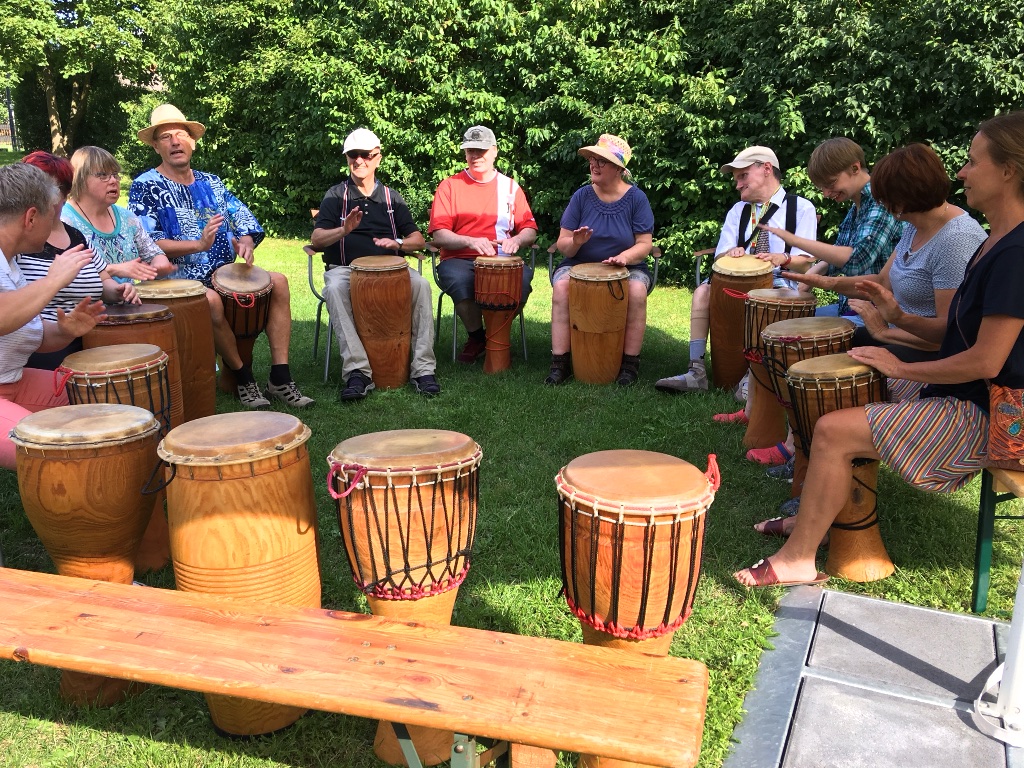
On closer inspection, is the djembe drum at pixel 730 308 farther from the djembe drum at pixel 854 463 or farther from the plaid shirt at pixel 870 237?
the djembe drum at pixel 854 463

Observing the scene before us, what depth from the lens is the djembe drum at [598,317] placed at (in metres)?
5.38

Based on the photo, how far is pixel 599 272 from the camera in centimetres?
539

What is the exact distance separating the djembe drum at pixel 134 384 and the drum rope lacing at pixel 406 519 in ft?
3.69

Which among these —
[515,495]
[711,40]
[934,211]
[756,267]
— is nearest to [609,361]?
[756,267]

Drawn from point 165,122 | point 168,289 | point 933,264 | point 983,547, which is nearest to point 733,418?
point 933,264

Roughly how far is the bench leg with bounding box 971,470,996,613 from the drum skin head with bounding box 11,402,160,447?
108 inches

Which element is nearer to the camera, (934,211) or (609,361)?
(934,211)

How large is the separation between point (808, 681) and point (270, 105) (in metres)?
12.0

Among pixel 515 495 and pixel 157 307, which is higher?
pixel 157 307

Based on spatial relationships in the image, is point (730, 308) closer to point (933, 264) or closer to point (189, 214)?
point (933, 264)

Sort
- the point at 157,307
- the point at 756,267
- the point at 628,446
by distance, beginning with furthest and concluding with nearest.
Result: 1. the point at 756,267
2. the point at 628,446
3. the point at 157,307

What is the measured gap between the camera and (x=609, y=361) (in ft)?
18.1

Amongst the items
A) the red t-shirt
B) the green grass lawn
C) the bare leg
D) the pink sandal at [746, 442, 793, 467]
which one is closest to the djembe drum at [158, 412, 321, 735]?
the green grass lawn

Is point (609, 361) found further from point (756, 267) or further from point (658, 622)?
point (658, 622)
